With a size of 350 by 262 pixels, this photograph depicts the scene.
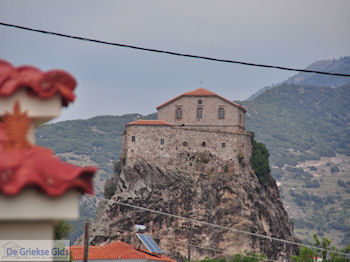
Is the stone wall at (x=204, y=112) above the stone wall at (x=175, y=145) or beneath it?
above

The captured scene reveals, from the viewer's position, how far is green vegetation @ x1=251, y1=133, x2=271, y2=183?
3521 inches

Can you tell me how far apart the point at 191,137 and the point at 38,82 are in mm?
78032

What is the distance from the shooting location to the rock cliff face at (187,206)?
8400 centimetres

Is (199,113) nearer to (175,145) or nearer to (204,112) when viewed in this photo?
(204,112)

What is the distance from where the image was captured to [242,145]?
8600cm

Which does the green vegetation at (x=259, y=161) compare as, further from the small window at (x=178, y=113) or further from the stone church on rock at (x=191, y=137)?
the small window at (x=178, y=113)

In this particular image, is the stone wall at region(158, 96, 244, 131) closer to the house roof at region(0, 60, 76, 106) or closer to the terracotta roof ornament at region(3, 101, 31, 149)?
the house roof at region(0, 60, 76, 106)

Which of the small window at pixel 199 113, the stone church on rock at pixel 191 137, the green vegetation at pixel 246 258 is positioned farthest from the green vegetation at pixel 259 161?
the green vegetation at pixel 246 258

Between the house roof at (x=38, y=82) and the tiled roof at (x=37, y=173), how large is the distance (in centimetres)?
36

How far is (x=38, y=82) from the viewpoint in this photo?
6.66 metres

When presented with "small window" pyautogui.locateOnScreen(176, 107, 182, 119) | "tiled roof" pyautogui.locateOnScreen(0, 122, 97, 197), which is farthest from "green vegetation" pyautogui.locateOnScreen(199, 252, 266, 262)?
"tiled roof" pyautogui.locateOnScreen(0, 122, 97, 197)

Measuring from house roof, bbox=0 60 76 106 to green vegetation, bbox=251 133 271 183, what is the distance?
272ft

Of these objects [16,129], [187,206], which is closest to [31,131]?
[16,129]

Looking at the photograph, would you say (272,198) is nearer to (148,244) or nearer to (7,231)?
(148,244)
